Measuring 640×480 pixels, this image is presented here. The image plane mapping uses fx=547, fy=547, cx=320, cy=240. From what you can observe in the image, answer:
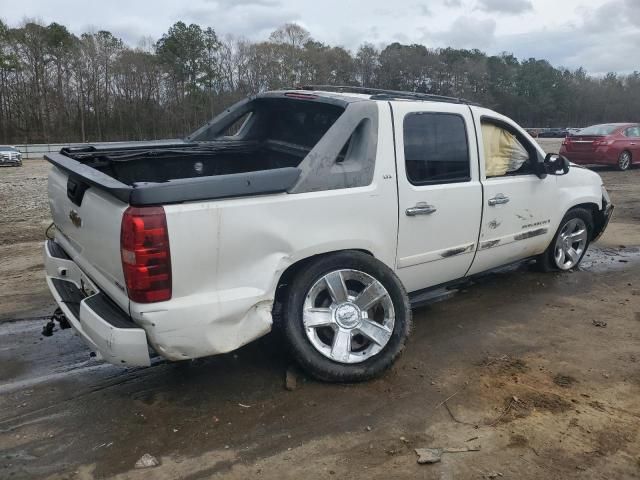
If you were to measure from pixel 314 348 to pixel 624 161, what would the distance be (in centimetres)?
1641

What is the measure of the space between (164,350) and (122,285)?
43 centimetres

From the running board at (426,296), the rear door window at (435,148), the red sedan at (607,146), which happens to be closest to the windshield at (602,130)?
the red sedan at (607,146)

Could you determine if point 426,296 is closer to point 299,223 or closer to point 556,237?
point 299,223

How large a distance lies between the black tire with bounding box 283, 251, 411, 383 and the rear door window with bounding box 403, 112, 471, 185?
775mm

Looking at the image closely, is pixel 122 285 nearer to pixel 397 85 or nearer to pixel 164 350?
pixel 164 350

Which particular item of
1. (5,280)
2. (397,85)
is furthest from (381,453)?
(397,85)

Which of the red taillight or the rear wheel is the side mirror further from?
the rear wheel

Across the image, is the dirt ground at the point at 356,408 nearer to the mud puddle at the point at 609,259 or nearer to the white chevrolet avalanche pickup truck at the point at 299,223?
the white chevrolet avalanche pickup truck at the point at 299,223

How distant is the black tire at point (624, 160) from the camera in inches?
650

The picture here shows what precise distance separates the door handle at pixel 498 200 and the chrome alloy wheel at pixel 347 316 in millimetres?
1452

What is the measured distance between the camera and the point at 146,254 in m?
2.83

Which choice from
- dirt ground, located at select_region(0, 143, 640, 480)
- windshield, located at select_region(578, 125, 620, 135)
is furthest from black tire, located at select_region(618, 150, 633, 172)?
dirt ground, located at select_region(0, 143, 640, 480)

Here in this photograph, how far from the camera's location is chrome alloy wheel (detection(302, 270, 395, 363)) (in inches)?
139

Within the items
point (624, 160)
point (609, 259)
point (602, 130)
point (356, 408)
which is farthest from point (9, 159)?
point (356, 408)
